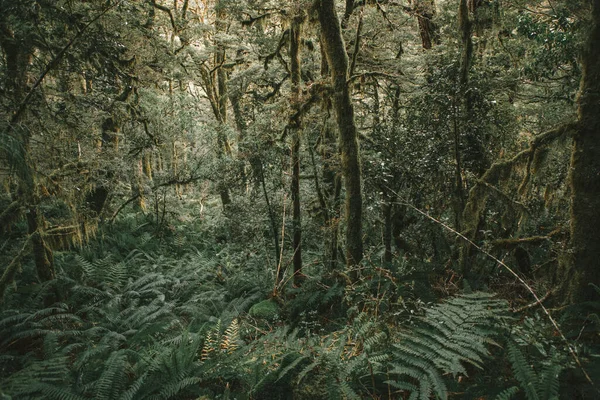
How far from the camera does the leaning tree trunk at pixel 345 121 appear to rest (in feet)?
18.0

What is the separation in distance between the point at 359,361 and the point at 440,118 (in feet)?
16.0

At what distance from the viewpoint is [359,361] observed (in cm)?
288

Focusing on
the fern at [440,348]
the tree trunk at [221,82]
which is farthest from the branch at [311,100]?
the tree trunk at [221,82]

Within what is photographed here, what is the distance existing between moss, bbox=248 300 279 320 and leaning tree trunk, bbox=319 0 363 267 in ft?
6.70

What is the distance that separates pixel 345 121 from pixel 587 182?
3289mm

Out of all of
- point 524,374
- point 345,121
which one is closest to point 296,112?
point 345,121

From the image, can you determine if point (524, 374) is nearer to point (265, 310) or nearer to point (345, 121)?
point (345, 121)

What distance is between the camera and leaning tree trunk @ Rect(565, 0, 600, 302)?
335 cm

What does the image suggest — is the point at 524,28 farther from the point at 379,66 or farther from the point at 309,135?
the point at 309,135

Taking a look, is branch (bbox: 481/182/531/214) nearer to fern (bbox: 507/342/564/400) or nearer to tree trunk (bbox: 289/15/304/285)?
fern (bbox: 507/342/564/400)

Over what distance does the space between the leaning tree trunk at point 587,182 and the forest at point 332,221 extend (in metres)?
0.02

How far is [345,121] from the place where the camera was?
5.69 m

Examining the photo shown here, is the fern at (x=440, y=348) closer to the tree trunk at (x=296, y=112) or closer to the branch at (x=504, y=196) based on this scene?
the branch at (x=504, y=196)

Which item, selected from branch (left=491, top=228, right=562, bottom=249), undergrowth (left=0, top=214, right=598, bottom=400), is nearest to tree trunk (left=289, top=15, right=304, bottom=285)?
undergrowth (left=0, top=214, right=598, bottom=400)
